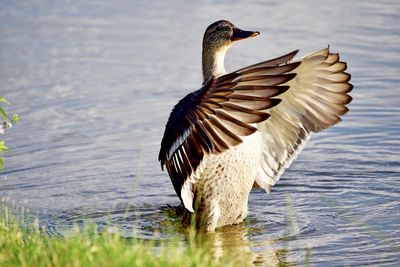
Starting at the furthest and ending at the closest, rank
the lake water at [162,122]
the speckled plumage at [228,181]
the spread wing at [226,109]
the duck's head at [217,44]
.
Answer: the duck's head at [217,44] → the lake water at [162,122] → the speckled plumage at [228,181] → the spread wing at [226,109]

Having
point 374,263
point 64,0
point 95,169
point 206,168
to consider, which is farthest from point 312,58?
point 64,0

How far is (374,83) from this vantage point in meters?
11.2

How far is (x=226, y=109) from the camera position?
6109 millimetres

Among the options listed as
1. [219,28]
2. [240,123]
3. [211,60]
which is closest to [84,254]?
[240,123]

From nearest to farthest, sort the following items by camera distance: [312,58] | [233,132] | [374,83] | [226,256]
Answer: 1. [233,132]
2. [226,256]
3. [312,58]
4. [374,83]

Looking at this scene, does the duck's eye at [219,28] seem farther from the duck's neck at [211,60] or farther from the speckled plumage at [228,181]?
the speckled plumage at [228,181]

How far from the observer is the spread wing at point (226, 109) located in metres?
5.99

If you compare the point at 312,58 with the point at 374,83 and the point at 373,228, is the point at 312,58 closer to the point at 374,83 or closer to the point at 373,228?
the point at 373,228

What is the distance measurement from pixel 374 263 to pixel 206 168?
4.80ft

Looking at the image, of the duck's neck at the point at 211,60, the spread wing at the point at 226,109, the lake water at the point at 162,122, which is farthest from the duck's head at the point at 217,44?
the spread wing at the point at 226,109

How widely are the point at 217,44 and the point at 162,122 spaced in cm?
241

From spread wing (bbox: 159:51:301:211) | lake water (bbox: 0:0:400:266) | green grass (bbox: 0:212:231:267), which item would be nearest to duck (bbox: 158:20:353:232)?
spread wing (bbox: 159:51:301:211)

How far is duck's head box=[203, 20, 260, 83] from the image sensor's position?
26.2 feet

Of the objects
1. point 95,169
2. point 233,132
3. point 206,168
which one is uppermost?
point 233,132
